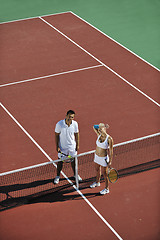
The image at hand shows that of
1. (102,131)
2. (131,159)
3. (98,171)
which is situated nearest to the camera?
(102,131)

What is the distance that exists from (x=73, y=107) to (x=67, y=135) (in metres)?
4.17

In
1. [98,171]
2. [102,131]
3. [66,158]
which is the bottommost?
[98,171]

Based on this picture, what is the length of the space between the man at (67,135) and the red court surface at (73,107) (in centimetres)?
102

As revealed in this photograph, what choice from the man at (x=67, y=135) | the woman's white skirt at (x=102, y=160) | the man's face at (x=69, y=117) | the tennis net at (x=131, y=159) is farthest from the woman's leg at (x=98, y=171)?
the man's face at (x=69, y=117)

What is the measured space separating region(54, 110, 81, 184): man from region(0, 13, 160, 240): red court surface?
1.02 metres

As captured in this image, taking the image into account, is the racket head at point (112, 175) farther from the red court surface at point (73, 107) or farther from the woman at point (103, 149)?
the red court surface at point (73, 107)

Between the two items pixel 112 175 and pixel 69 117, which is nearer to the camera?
pixel 69 117

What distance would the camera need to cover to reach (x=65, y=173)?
1213 centimetres

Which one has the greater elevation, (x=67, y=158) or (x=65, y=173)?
(x=67, y=158)

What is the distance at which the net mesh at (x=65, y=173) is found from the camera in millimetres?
11438

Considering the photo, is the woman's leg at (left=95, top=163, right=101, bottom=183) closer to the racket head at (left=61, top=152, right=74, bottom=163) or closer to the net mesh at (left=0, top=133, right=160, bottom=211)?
the net mesh at (left=0, top=133, right=160, bottom=211)

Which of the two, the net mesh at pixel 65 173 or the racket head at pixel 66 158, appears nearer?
the racket head at pixel 66 158

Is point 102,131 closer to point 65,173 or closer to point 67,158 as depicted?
point 67,158

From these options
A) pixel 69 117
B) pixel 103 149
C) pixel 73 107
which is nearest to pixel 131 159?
pixel 103 149
